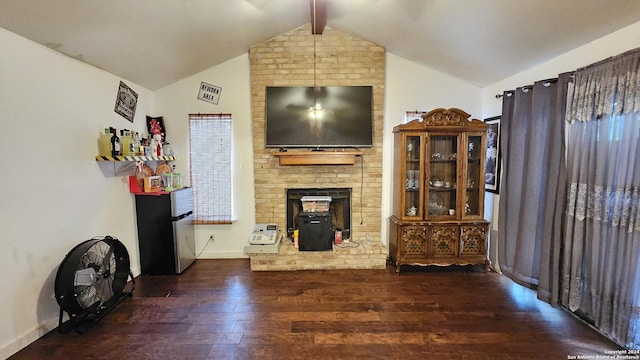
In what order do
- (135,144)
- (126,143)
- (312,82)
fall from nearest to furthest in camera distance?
(126,143)
(135,144)
(312,82)

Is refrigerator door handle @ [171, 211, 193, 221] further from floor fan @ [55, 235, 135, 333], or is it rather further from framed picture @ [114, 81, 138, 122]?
framed picture @ [114, 81, 138, 122]

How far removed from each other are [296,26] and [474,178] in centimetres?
298

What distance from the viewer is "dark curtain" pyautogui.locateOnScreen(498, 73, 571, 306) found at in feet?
7.39

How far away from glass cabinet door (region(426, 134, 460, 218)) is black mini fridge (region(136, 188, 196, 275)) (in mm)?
3025

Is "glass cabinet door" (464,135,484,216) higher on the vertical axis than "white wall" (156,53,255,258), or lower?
lower

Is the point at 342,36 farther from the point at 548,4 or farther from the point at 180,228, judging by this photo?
the point at 180,228

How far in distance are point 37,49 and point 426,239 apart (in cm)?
408

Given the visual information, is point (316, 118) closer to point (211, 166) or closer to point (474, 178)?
point (211, 166)

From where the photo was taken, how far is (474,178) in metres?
3.25

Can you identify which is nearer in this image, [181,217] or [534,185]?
[534,185]

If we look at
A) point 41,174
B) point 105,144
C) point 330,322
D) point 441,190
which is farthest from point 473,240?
point 41,174

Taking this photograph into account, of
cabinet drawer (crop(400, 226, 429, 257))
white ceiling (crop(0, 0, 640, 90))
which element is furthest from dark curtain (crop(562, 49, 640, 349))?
cabinet drawer (crop(400, 226, 429, 257))

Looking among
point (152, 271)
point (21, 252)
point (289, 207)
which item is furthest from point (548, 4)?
point (152, 271)

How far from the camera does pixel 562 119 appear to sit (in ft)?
7.22
